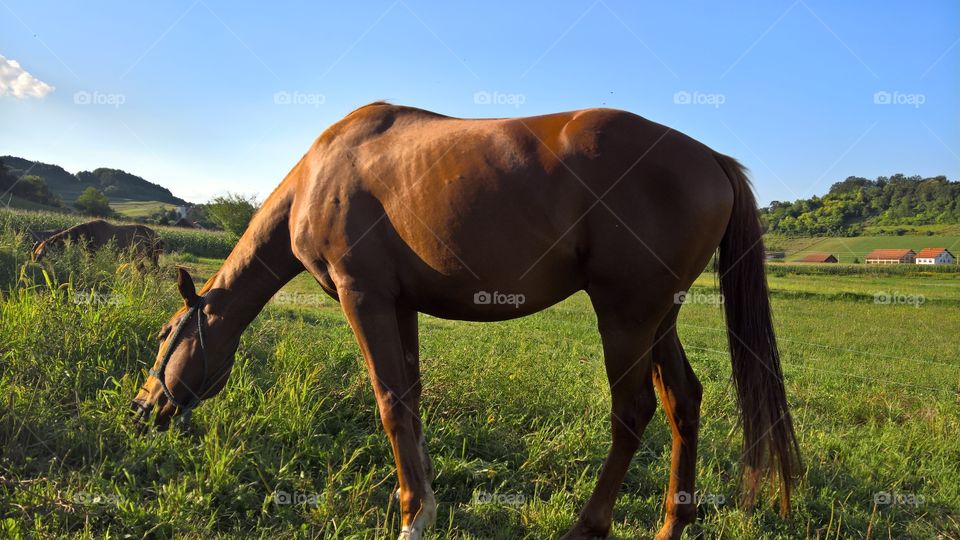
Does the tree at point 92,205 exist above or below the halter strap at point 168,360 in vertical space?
above

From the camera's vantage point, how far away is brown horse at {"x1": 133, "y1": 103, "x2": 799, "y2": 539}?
263 cm

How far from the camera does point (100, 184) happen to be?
85.4 m

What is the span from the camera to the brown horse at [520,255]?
2.63 m

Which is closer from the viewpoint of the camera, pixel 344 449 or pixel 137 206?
pixel 344 449

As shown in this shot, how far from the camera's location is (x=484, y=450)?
3766 millimetres

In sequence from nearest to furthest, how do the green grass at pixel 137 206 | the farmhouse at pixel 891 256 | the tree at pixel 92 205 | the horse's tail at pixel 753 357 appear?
the horse's tail at pixel 753 357
the farmhouse at pixel 891 256
the tree at pixel 92 205
the green grass at pixel 137 206

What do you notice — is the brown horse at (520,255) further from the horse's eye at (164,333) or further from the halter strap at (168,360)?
the horse's eye at (164,333)

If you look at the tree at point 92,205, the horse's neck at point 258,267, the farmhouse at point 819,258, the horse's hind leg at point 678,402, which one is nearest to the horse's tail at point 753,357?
the horse's hind leg at point 678,402

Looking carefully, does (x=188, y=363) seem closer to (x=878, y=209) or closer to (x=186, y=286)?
(x=186, y=286)

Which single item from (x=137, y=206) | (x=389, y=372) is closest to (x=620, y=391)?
(x=389, y=372)

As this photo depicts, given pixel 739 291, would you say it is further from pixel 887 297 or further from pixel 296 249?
pixel 887 297

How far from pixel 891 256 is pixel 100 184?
106 meters

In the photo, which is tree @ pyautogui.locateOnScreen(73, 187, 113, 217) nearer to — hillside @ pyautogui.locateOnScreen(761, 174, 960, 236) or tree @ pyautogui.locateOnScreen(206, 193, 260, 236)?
tree @ pyautogui.locateOnScreen(206, 193, 260, 236)

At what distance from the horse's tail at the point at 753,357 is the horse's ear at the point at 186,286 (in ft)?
11.0
